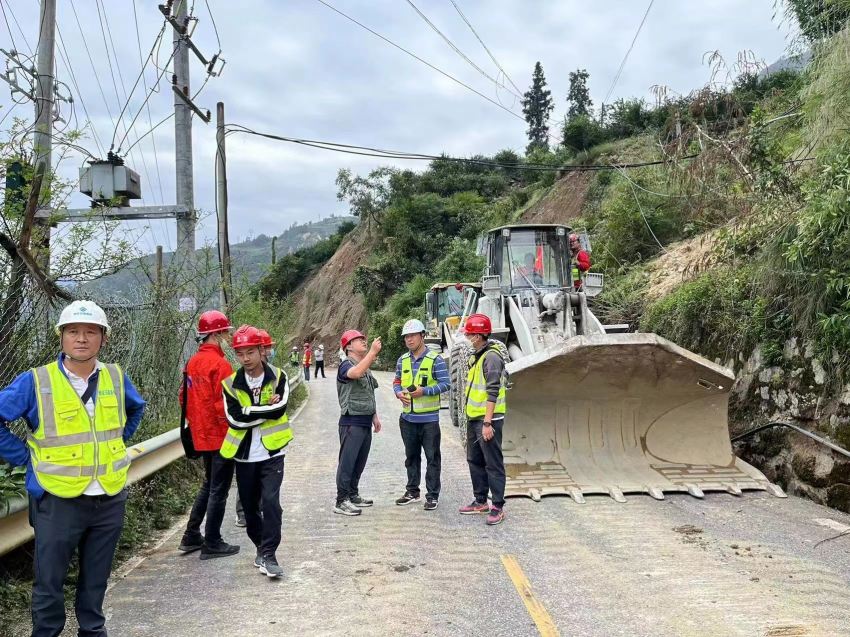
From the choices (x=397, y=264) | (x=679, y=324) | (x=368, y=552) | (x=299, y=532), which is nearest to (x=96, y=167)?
(x=299, y=532)

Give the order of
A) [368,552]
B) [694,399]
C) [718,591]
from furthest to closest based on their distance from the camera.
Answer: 1. [694,399]
2. [368,552]
3. [718,591]

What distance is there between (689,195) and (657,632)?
Result: 7.82 metres

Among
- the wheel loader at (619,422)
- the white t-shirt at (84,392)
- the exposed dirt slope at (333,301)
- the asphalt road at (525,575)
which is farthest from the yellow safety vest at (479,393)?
the exposed dirt slope at (333,301)

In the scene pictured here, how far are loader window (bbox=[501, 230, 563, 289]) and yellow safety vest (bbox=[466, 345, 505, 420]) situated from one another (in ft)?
15.4

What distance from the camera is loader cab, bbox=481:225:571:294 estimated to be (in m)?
11.8

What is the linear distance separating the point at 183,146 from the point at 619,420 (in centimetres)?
777

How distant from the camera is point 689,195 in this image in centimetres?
1062

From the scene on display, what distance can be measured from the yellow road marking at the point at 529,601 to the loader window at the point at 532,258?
6752 millimetres

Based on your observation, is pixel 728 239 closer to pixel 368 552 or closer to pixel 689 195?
pixel 689 195

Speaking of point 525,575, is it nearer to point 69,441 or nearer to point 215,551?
point 215,551

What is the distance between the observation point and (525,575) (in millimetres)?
5160

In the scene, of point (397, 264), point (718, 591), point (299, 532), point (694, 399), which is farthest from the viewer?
point (397, 264)

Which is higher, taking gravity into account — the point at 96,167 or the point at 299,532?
the point at 96,167

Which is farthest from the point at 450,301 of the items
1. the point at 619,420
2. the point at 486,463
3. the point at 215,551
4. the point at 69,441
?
the point at 69,441
